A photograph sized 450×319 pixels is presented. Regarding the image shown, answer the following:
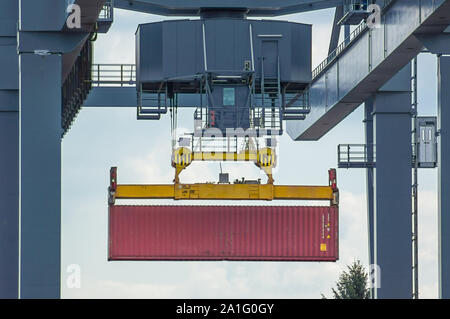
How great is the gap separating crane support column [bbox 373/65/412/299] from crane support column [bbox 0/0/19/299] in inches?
472

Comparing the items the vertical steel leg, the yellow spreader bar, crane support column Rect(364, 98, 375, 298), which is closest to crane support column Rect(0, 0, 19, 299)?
the yellow spreader bar

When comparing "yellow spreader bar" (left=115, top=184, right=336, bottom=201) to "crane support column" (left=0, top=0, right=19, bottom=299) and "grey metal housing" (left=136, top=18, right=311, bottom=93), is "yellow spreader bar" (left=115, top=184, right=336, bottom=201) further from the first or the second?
"crane support column" (left=0, top=0, right=19, bottom=299)

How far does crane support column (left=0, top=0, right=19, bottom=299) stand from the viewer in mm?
39938

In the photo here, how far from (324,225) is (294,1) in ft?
27.4

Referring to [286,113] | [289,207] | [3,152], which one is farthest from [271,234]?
[3,152]

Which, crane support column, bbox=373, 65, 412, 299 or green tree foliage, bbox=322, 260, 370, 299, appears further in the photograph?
green tree foliage, bbox=322, 260, 370, 299

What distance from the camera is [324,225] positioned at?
157ft

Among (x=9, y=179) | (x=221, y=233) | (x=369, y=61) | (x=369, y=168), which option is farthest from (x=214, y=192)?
(x=369, y=61)

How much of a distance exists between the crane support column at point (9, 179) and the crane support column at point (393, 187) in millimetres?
11998

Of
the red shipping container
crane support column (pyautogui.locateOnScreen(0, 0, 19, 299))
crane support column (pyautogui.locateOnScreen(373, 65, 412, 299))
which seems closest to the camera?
crane support column (pyautogui.locateOnScreen(0, 0, 19, 299))

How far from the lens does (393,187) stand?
145 feet

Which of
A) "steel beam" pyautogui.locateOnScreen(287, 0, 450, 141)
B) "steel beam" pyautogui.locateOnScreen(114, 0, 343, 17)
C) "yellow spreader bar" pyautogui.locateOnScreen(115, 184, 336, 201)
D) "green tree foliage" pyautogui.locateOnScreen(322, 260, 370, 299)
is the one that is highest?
"steel beam" pyautogui.locateOnScreen(114, 0, 343, 17)

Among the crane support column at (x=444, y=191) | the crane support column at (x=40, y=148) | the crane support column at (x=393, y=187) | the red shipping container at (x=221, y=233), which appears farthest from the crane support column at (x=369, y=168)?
the crane support column at (x=40, y=148)
